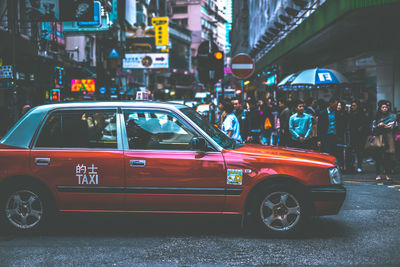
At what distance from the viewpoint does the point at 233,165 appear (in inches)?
206

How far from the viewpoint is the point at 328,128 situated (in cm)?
1107

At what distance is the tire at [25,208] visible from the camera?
5.44 m

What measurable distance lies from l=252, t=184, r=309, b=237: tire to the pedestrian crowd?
436cm

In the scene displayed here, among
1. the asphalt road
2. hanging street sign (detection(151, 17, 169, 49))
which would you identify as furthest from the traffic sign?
hanging street sign (detection(151, 17, 169, 49))

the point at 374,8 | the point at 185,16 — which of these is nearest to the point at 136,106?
the point at 374,8

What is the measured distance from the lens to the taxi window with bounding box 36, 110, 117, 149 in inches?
216

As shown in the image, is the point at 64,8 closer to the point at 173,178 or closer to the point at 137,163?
the point at 137,163

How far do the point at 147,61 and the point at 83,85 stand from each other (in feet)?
25.8

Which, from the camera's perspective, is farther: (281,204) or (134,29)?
(134,29)

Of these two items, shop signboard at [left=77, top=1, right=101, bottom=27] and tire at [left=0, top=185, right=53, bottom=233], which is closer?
tire at [left=0, top=185, right=53, bottom=233]

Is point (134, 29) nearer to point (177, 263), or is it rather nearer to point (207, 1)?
point (177, 263)

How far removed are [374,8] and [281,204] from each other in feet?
26.8

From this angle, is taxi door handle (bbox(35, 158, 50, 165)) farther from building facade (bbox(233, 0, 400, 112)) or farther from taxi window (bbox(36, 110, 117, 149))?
building facade (bbox(233, 0, 400, 112))

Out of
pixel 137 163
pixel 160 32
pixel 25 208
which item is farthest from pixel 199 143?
pixel 160 32
